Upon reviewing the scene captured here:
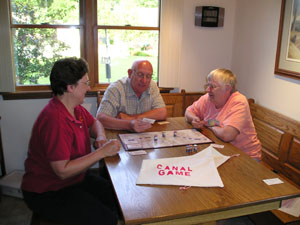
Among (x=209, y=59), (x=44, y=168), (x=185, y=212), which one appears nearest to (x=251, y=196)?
(x=185, y=212)

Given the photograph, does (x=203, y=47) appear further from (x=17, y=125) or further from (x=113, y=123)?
(x=17, y=125)

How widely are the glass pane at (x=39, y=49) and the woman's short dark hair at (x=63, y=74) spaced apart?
1649 mm

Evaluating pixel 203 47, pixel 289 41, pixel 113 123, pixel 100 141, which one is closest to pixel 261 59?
pixel 289 41

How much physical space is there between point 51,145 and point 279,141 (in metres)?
2.01

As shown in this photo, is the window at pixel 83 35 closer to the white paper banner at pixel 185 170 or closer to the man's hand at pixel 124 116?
the man's hand at pixel 124 116

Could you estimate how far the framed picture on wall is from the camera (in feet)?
8.14

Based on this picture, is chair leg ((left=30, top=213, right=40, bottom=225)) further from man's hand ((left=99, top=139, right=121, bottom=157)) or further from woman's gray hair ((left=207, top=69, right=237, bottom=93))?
woman's gray hair ((left=207, top=69, right=237, bottom=93))

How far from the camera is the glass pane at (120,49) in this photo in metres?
3.26

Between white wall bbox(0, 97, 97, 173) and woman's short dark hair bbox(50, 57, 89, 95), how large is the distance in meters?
1.56

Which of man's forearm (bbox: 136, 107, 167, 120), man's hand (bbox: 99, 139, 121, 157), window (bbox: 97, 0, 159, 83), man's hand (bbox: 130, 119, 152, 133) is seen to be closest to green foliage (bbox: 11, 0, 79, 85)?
window (bbox: 97, 0, 159, 83)

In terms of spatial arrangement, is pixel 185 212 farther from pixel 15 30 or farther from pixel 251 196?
pixel 15 30

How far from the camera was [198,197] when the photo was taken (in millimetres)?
1271

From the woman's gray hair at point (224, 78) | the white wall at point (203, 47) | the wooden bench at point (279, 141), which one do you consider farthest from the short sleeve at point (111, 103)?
the wooden bench at point (279, 141)

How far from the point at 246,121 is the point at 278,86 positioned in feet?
2.96
